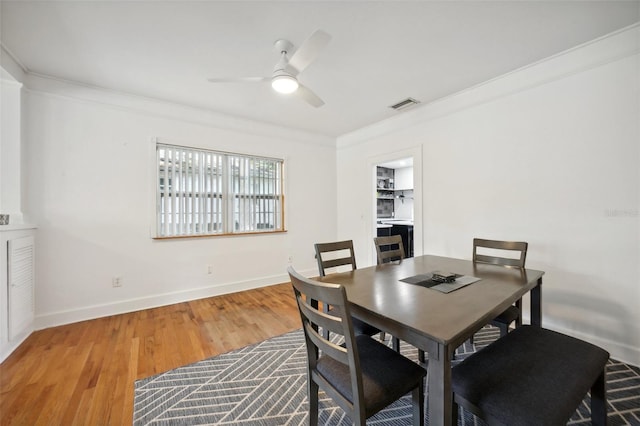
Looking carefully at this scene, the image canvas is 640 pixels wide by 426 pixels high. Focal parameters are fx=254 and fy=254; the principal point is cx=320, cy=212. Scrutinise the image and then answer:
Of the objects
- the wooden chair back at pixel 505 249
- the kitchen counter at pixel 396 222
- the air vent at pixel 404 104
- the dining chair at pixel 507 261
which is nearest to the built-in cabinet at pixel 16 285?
the dining chair at pixel 507 261

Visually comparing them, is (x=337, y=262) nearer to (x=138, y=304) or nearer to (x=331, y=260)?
(x=331, y=260)

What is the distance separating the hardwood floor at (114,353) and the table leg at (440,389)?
167cm

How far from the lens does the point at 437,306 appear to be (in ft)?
3.94

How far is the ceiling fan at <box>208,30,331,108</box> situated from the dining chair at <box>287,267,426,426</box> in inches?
56.5

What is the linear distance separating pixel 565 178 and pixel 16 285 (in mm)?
4860

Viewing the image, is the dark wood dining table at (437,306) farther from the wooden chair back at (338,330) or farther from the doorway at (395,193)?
the doorway at (395,193)

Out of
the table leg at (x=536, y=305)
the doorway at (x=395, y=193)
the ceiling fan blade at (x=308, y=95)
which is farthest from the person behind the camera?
the doorway at (x=395, y=193)

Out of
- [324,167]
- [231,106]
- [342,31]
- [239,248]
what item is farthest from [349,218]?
[342,31]

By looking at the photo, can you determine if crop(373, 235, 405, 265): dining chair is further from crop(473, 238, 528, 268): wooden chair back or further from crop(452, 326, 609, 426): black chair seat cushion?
crop(452, 326, 609, 426): black chair seat cushion

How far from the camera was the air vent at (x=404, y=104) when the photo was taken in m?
3.18

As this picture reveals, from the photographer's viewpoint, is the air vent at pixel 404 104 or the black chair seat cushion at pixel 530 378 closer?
the black chair seat cushion at pixel 530 378

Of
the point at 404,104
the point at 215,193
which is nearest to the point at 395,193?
the point at 404,104

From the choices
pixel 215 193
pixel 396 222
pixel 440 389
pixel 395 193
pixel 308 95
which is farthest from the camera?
pixel 395 193

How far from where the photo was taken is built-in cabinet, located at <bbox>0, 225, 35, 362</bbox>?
200 centimetres
